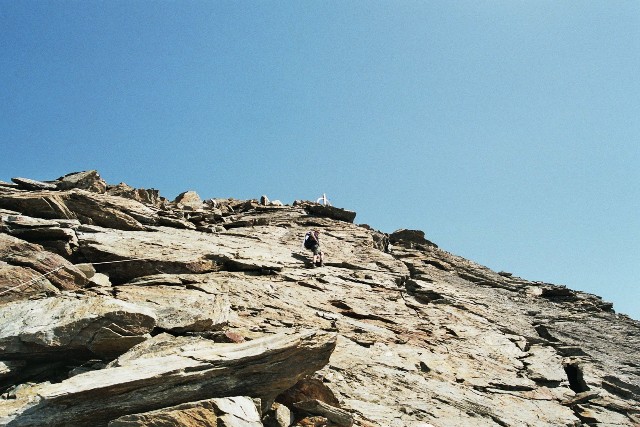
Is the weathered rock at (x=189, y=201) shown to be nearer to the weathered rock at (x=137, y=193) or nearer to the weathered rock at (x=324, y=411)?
the weathered rock at (x=137, y=193)

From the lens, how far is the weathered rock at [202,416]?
9.28 m

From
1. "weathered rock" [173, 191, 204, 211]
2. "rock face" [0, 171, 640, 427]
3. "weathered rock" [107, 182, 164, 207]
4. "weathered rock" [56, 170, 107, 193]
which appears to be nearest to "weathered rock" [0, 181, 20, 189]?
"rock face" [0, 171, 640, 427]

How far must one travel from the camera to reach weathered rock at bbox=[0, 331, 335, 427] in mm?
9711

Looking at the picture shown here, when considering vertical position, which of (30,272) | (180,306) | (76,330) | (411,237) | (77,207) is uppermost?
(411,237)

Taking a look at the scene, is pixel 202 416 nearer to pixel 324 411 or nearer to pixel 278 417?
pixel 278 417

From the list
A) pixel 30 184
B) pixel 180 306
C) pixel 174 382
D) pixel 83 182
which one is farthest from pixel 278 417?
pixel 83 182

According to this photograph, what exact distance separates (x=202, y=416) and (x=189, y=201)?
109ft

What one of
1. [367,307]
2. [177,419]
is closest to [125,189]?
[367,307]

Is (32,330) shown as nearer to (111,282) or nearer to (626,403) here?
(111,282)

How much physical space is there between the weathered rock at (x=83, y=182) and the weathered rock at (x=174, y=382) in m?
24.8

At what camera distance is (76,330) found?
12.4 meters

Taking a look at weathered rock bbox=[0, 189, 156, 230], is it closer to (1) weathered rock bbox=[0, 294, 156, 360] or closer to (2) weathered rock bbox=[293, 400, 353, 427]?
(1) weathered rock bbox=[0, 294, 156, 360]

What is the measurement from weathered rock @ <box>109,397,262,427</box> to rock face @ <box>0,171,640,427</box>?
28 mm

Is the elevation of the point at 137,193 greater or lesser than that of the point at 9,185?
greater
